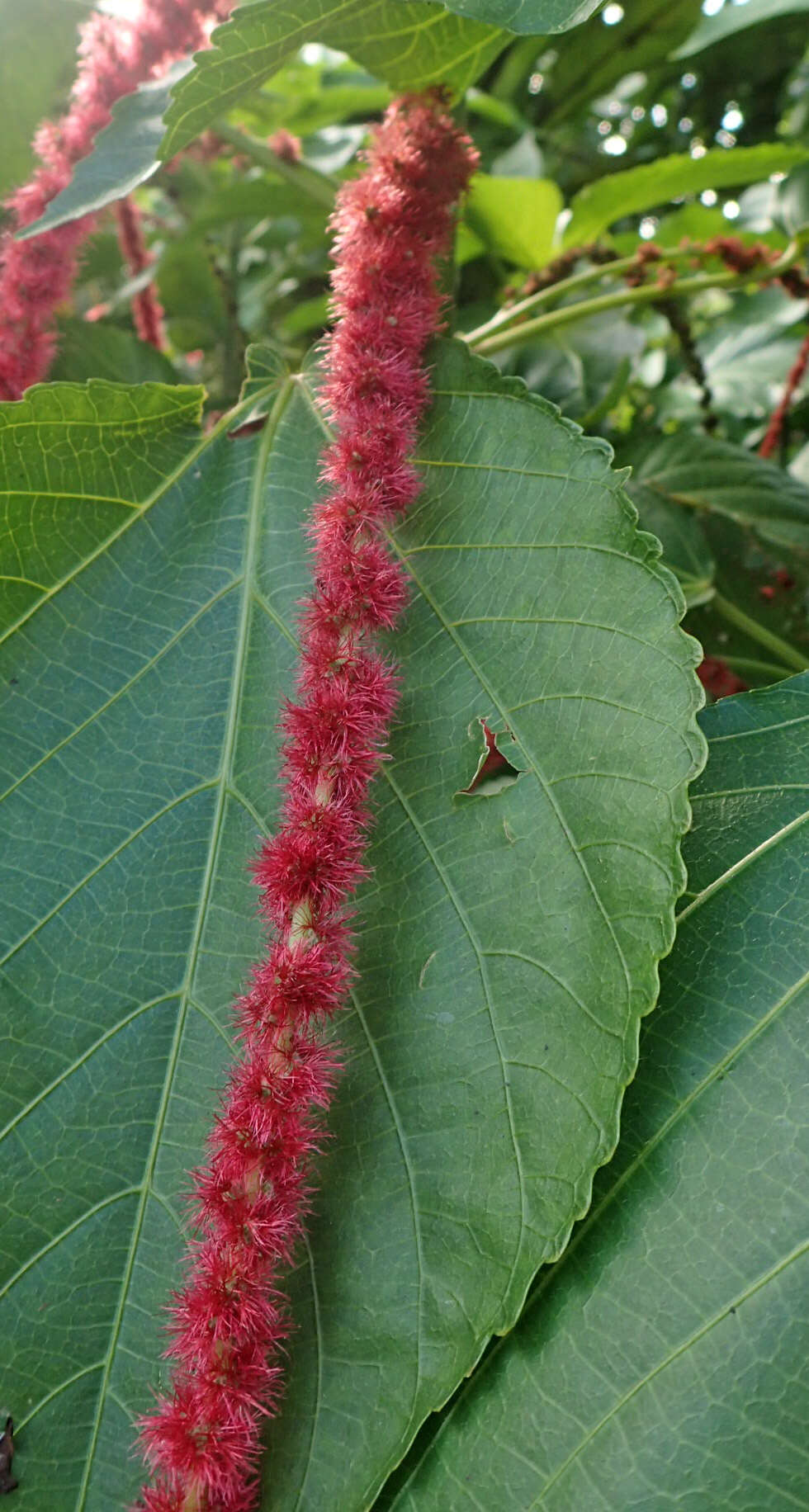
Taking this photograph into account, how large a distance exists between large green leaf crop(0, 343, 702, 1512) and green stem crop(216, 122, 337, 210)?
0.38m

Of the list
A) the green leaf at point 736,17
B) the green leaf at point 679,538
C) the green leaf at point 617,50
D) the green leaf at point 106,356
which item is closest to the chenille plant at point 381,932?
the green leaf at point 106,356

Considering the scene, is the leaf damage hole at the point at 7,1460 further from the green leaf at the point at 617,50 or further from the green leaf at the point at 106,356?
the green leaf at the point at 617,50

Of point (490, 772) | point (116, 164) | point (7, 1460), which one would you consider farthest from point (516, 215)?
point (7, 1460)

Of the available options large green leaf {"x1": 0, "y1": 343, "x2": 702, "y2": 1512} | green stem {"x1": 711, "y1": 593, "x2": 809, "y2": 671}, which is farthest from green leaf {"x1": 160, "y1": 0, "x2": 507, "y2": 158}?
green stem {"x1": 711, "y1": 593, "x2": 809, "y2": 671}

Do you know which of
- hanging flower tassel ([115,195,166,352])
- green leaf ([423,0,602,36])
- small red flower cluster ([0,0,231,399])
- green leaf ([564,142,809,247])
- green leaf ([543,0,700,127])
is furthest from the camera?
green leaf ([543,0,700,127])

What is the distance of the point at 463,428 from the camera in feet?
2.41

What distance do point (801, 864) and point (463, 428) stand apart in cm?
36

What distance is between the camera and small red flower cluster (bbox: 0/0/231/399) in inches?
37.7

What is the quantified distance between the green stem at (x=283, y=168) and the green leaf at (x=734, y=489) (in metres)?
0.44

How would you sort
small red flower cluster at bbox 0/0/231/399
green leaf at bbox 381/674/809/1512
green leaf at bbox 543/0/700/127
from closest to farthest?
green leaf at bbox 381/674/809/1512
small red flower cluster at bbox 0/0/231/399
green leaf at bbox 543/0/700/127

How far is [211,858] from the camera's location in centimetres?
68

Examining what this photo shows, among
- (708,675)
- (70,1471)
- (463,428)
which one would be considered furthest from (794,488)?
(70,1471)

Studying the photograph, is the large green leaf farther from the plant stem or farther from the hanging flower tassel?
the hanging flower tassel

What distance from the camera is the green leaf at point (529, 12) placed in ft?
2.12
